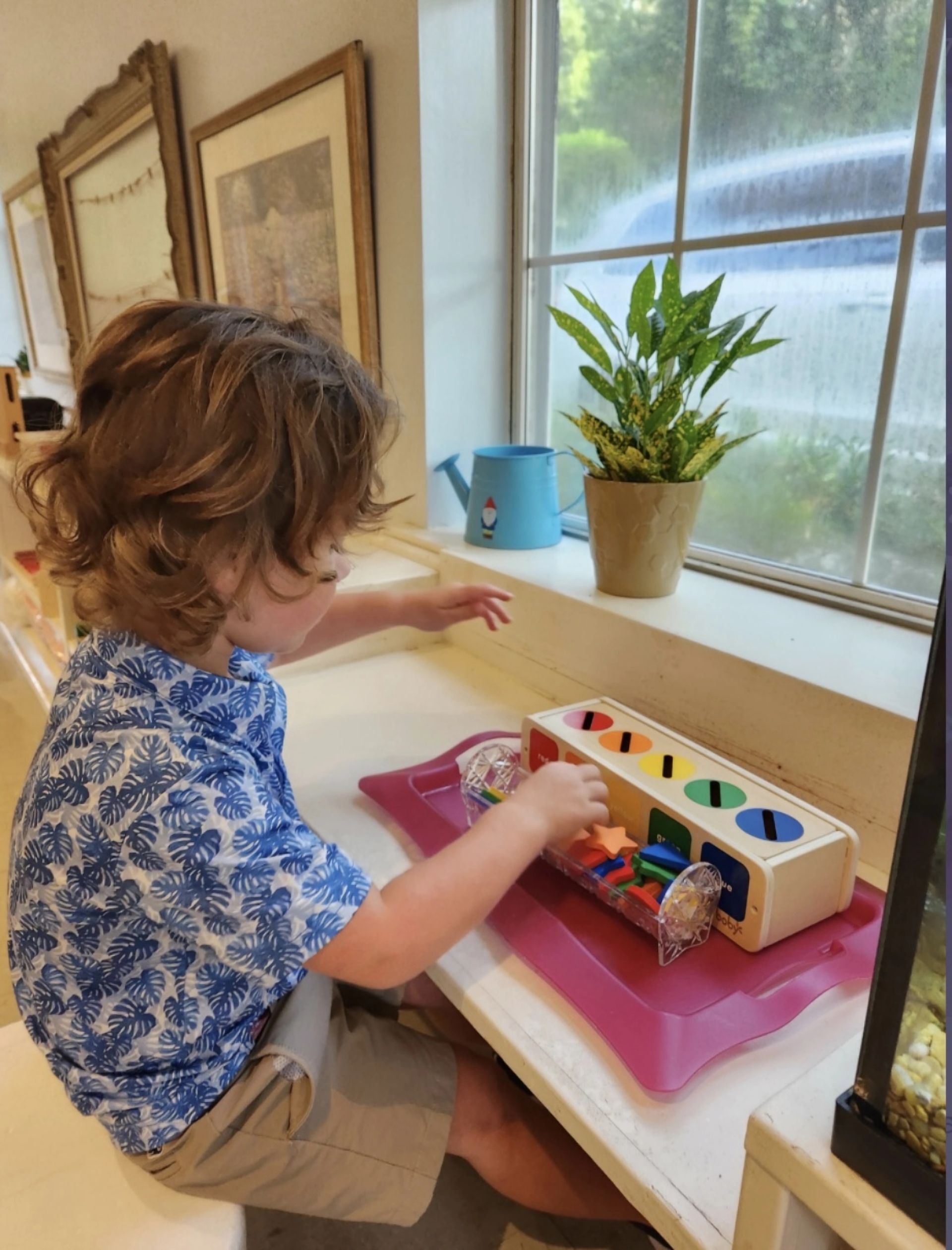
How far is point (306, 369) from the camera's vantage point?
603mm

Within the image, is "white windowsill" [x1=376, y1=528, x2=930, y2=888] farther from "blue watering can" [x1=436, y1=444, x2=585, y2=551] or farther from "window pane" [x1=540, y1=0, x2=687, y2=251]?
"window pane" [x1=540, y1=0, x2=687, y2=251]

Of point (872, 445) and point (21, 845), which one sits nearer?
point (21, 845)

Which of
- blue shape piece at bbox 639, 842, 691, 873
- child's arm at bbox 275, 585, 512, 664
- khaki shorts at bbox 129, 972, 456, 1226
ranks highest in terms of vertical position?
child's arm at bbox 275, 585, 512, 664

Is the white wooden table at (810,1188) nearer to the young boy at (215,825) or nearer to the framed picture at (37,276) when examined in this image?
the young boy at (215,825)

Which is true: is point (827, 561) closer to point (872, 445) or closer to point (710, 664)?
point (872, 445)

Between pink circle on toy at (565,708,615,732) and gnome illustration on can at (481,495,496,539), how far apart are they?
0.47m

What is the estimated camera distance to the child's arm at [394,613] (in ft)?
3.23

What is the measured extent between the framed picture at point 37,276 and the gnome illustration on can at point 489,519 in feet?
7.86

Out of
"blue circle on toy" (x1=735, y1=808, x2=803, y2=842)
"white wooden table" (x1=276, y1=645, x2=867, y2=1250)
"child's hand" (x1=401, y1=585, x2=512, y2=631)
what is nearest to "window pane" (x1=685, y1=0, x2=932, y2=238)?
"child's hand" (x1=401, y1=585, x2=512, y2=631)

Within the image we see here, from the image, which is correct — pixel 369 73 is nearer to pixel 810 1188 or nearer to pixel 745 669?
pixel 745 669

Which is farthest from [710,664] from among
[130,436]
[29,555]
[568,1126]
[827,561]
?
[29,555]

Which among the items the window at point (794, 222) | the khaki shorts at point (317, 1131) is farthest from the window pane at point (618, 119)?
the khaki shorts at point (317, 1131)

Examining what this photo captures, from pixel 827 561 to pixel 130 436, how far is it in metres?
0.81

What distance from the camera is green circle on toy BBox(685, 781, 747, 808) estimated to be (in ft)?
2.25
